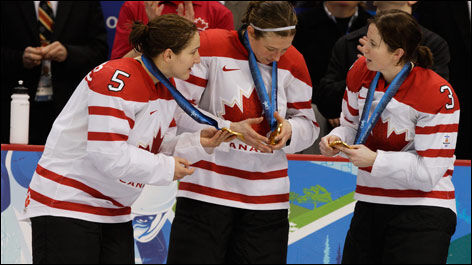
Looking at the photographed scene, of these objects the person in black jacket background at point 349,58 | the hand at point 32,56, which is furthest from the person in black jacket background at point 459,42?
the hand at point 32,56

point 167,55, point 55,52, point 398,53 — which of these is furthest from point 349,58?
point 55,52

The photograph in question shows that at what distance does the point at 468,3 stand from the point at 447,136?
9.66 ft

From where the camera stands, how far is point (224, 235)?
3.59m

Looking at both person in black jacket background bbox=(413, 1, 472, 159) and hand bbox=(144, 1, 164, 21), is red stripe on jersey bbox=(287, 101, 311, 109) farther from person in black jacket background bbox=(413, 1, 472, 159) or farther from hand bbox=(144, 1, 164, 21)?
person in black jacket background bbox=(413, 1, 472, 159)

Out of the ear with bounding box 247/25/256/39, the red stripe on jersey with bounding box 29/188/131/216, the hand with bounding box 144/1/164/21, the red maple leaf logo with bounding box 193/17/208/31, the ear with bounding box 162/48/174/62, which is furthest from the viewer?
the red maple leaf logo with bounding box 193/17/208/31

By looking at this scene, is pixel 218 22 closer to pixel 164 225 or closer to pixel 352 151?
pixel 164 225

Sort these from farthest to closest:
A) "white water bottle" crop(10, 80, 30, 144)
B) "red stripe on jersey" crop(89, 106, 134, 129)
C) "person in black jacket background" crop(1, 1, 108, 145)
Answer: "person in black jacket background" crop(1, 1, 108, 145)
"white water bottle" crop(10, 80, 30, 144)
"red stripe on jersey" crop(89, 106, 134, 129)

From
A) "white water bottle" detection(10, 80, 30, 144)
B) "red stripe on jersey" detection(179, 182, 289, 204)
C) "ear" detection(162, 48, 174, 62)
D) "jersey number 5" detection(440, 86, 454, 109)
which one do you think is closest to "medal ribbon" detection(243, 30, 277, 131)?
"red stripe on jersey" detection(179, 182, 289, 204)

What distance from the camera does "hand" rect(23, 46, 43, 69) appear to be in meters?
5.29

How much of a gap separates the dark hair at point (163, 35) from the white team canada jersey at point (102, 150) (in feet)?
0.34

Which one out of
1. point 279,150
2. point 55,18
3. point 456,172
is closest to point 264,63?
point 279,150

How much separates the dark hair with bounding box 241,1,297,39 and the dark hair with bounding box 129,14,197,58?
0.37 metres

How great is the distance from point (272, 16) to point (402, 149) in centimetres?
91

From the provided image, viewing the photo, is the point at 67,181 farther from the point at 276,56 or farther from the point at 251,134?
the point at 276,56
